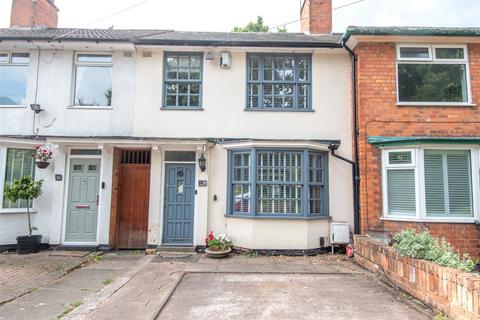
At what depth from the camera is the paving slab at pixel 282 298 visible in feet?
14.9

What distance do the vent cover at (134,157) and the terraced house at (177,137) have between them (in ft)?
0.10

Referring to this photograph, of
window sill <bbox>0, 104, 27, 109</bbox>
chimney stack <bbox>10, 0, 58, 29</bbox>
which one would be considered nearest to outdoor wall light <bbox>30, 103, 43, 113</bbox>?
window sill <bbox>0, 104, 27, 109</bbox>

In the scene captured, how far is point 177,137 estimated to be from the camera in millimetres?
8977

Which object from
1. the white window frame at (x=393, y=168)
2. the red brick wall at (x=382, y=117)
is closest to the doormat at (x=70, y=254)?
the red brick wall at (x=382, y=117)

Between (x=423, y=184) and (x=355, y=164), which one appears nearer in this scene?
(x=423, y=184)

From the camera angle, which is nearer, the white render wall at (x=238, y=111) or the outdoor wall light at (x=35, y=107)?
the outdoor wall light at (x=35, y=107)

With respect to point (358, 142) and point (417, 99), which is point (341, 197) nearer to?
point (358, 142)

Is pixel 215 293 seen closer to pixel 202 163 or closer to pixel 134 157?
pixel 202 163

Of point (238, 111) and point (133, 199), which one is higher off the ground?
point (238, 111)

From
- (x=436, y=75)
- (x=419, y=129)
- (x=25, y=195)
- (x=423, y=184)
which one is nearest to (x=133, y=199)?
(x=25, y=195)

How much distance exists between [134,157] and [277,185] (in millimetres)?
4195

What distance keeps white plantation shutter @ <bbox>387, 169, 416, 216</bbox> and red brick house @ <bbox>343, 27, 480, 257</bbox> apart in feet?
0.07

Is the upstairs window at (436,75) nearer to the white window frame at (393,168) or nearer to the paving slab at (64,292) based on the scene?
the white window frame at (393,168)

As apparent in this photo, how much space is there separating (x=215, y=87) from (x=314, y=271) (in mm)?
5574
